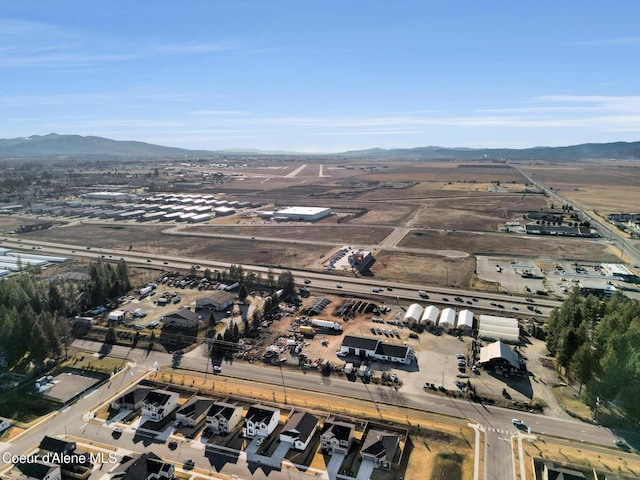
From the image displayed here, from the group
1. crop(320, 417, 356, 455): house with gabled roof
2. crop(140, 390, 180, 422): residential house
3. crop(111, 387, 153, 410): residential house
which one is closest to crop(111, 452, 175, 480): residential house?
crop(140, 390, 180, 422): residential house

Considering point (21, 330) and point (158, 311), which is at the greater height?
point (21, 330)

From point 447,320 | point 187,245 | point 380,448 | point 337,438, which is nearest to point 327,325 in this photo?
point 447,320

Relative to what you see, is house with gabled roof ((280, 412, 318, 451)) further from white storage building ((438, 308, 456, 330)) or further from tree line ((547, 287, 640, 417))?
white storage building ((438, 308, 456, 330))

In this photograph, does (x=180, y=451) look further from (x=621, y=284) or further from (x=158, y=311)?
(x=621, y=284)

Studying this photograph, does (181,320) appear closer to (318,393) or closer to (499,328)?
(318,393)

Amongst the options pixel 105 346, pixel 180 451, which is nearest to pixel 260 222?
pixel 105 346
